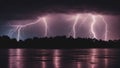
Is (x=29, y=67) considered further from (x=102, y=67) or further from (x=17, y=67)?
(x=102, y=67)

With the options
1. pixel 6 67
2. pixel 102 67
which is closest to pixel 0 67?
pixel 6 67

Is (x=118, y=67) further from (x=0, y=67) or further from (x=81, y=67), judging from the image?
(x=0, y=67)

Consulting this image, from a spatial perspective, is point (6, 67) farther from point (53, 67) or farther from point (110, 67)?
point (110, 67)

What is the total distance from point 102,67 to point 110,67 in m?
1.08

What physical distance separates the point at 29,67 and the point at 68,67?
4817 millimetres

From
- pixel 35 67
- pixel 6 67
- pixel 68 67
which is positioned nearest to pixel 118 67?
pixel 68 67

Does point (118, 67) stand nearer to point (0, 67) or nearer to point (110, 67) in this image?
point (110, 67)

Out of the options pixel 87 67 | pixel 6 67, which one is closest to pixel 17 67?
pixel 6 67

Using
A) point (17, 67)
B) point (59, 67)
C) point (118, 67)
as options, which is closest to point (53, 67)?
point (59, 67)

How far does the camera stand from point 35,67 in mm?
54375

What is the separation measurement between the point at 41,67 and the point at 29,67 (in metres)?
1.56

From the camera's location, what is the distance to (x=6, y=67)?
53.9m

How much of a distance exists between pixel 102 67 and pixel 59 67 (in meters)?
5.28

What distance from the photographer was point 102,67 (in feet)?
180
